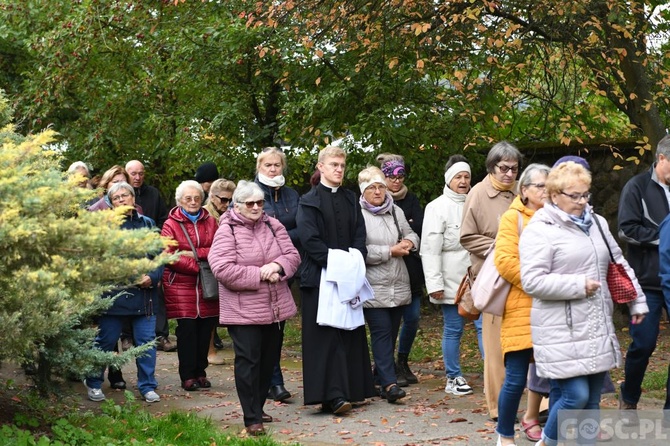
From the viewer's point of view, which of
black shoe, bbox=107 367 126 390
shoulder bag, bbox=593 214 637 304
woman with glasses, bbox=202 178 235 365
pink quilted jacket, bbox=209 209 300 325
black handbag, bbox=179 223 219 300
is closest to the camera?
shoulder bag, bbox=593 214 637 304

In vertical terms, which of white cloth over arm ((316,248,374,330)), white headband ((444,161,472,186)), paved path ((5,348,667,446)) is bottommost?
paved path ((5,348,667,446))

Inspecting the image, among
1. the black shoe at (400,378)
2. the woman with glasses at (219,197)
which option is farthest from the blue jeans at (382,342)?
the woman with glasses at (219,197)

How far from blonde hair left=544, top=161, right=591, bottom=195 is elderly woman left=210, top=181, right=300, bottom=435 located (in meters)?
2.57

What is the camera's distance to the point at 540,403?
24.0 feet

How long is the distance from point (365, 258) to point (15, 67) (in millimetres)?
10861

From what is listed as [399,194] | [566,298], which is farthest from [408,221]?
[566,298]

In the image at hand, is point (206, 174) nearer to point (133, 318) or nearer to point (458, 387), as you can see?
point (133, 318)

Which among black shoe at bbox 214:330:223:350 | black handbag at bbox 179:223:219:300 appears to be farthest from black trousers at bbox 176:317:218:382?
black shoe at bbox 214:330:223:350

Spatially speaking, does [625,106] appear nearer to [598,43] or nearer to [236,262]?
[598,43]

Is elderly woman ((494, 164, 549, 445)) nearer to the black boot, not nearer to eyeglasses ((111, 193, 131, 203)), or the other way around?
the black boot

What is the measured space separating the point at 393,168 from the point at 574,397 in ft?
13.0

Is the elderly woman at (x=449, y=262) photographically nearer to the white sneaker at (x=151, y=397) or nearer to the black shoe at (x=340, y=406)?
the black shoe at (x=340, y=406)

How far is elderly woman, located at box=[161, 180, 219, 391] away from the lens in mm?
9297

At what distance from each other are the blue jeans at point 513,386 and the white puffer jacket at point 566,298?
50cm
